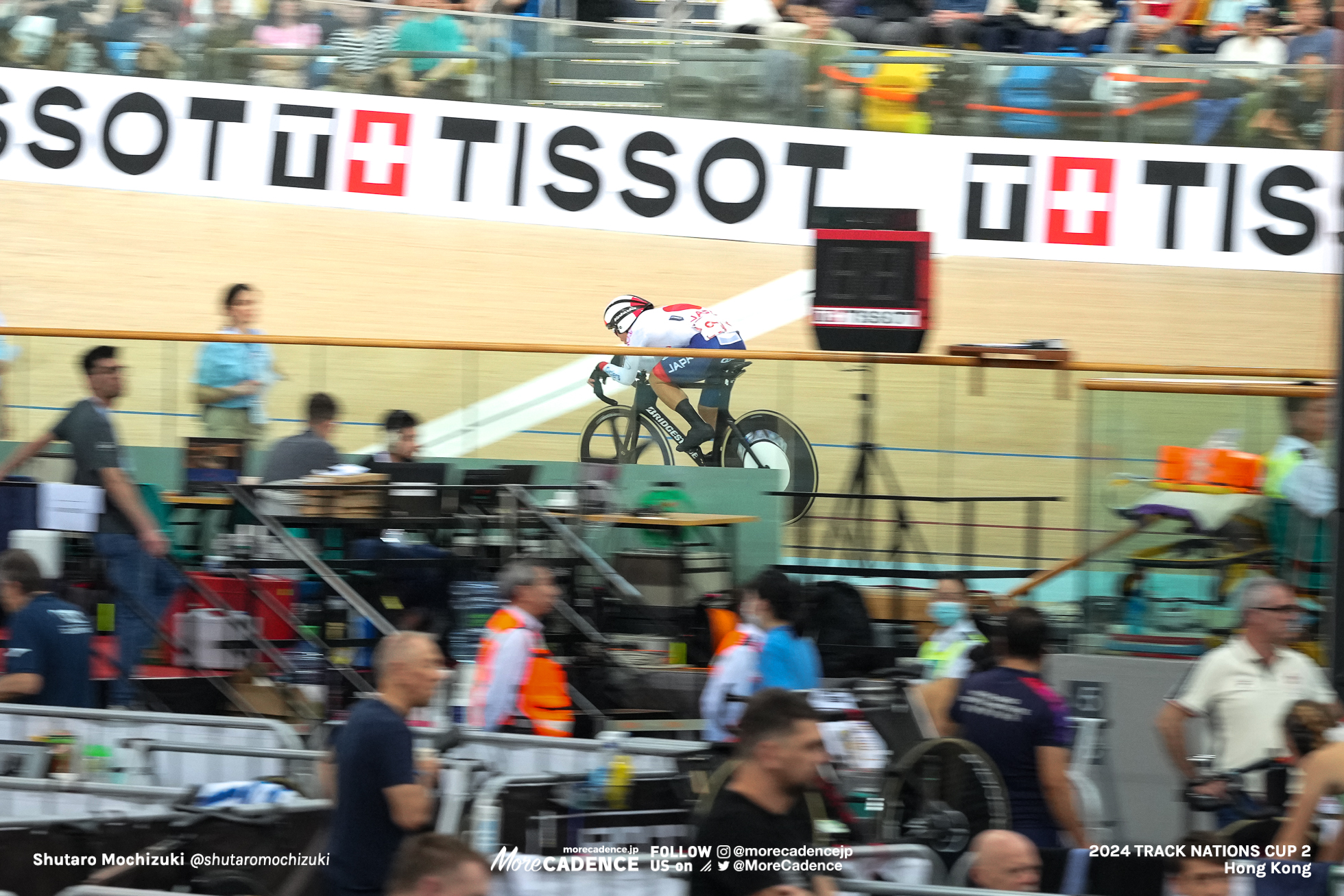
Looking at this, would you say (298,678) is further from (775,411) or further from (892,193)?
(892,193)

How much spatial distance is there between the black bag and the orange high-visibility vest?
2394 mm

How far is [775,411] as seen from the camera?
10.9m

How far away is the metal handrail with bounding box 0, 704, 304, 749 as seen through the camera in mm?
6566

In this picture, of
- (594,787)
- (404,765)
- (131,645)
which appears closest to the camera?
(404,765)

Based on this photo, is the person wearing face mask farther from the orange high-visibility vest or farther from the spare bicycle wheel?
the orange high-visibility vest

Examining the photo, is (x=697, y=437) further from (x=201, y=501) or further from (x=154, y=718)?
(x=154, y=718)

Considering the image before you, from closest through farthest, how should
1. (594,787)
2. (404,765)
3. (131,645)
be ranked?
(404,765) → (594,787) → (131,645)

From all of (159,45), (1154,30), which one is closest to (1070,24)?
(1154,30)

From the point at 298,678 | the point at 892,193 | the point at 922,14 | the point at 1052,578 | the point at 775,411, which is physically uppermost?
the point at 922,14

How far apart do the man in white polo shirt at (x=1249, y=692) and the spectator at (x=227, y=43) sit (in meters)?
13.6

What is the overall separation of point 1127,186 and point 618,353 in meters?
8.08

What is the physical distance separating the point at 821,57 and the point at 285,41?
5508 millimetres

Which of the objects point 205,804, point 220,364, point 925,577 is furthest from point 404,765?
point 220,364

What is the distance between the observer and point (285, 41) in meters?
17.7
